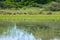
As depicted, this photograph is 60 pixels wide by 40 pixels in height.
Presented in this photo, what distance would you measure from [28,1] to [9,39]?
2131 cm

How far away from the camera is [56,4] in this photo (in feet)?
104

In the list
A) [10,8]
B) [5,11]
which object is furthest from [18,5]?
[5,11]

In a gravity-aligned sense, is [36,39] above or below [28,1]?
above

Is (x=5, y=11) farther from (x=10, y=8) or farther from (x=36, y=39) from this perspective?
(x=36, y=39)

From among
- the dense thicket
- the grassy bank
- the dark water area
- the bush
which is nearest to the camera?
the dark water area

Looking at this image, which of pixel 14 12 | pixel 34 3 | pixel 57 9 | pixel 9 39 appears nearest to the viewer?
pixel 9 39

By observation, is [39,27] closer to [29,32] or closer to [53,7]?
[29,32]

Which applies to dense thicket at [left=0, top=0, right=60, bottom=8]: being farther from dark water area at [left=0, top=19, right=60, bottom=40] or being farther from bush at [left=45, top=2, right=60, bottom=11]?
dark water area at [left=0, top=19, right=60, bottom=40]

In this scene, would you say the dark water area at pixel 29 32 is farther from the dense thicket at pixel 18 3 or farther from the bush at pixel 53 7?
the dense thicket at pixel 18 3

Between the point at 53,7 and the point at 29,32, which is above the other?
the point at 29,32

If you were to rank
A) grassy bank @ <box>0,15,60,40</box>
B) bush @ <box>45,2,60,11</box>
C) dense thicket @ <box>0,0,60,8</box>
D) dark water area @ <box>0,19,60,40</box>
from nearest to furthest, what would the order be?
dark water area @ <box>0,19,60,40</box>
grassy bank @ <box>0,15,60,40</box>
bush @ <box>45,2,60,11</box>
dense thicket @ <box>0,0,60,8</box>

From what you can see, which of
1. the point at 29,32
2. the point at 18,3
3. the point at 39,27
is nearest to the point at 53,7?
the point at 18,3

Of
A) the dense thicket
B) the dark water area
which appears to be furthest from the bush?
the dark water area

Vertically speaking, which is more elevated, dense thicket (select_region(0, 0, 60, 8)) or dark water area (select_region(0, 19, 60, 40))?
dark water area (select_region(0, 19, 60, 40))
